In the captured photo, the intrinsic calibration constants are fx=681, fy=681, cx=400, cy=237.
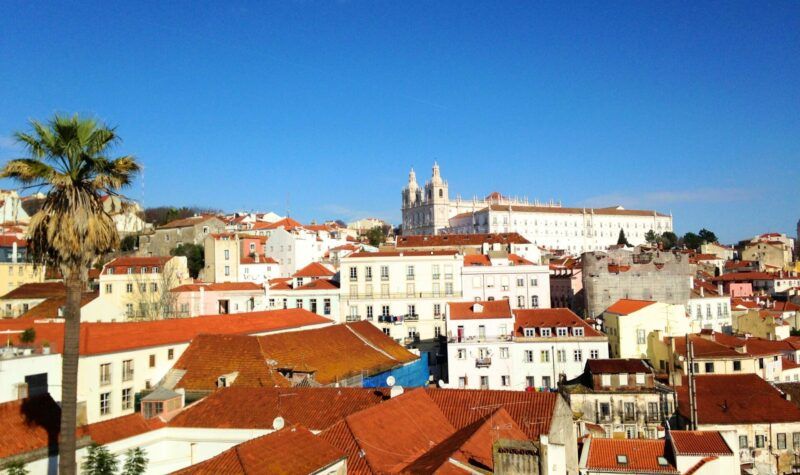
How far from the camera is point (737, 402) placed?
1226 inches

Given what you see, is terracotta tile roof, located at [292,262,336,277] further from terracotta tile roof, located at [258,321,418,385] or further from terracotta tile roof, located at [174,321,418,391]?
terracotta tile roof, located at [174,321,418,391]

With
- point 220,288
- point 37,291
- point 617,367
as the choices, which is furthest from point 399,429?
point 37,291

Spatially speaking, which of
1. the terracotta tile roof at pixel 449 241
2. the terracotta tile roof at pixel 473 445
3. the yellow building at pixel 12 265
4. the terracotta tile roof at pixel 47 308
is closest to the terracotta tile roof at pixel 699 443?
the terracotta tile roof at pixel 473 445

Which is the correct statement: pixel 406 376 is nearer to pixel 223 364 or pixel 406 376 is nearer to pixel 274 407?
pixel 223 364

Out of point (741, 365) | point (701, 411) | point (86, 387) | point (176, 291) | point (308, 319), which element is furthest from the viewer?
point (176, 291)

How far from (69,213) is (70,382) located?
9.59ft

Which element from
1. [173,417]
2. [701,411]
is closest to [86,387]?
[173,417]

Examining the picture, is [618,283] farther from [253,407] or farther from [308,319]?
[253,407]

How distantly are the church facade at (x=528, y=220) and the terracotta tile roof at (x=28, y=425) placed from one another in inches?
5218

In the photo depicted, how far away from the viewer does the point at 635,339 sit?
42750 millimetres

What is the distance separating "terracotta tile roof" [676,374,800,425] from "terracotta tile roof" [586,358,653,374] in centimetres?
230

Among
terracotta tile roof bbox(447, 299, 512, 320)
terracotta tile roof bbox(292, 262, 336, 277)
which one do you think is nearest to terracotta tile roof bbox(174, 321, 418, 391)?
terracotta tile roof bbox(447, 299, 512, 320)

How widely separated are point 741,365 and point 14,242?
192ft

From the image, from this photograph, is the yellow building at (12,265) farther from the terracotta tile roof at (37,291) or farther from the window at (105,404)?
the window at (105,404)
